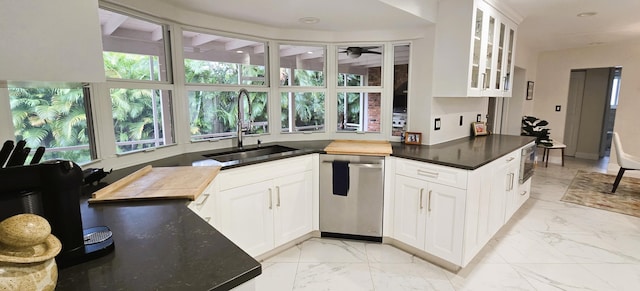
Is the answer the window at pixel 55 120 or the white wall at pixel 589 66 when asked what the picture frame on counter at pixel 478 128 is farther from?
the window at pixel 55 120

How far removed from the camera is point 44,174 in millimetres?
886

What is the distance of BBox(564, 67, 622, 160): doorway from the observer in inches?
256

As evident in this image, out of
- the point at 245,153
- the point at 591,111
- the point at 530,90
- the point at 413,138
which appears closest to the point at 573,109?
the point at 591,111

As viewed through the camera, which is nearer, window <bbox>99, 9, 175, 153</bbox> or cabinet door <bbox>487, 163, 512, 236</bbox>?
window <bbox>99, 9, 175, 153</bbox>

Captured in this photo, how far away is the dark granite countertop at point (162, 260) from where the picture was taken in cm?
80

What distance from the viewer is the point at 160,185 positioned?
167cm

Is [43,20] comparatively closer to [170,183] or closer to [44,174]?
[44,174]

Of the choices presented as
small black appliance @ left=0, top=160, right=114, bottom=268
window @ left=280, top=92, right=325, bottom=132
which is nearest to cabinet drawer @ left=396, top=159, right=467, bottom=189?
window @ left=280, top=92, right=325, bottom=132

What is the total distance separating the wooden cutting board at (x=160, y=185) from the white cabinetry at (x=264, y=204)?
0.68 ft

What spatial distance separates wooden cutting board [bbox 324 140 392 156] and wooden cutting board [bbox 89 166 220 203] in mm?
1099

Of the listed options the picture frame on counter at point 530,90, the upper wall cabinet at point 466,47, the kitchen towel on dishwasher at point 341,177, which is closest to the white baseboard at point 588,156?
the picture frame on counter at point 530,90

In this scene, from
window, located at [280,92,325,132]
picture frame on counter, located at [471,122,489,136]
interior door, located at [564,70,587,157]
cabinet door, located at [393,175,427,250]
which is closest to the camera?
cabinet door, located at [393,175,427,250]

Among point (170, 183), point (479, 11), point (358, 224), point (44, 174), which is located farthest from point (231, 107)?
point (479, 11)

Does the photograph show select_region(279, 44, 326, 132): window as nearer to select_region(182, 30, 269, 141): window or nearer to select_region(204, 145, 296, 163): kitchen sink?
select_region(182, 30, 269, 141): window
